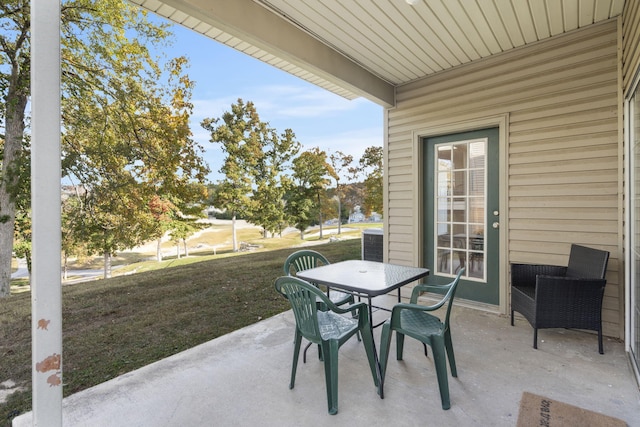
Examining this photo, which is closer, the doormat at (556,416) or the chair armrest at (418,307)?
the doormat at (556,416)

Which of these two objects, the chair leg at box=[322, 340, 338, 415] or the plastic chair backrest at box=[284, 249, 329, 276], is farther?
the plastic chair backrest at box=[284, 249, 329, 276]

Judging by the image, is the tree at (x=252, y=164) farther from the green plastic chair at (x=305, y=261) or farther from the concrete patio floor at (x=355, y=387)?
the concrete patio floor at (x=355, y=387)

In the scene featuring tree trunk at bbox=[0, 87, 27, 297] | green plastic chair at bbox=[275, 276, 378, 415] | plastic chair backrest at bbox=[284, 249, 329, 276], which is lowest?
green plastic chair at bbox=[275, 276, 378, 415]

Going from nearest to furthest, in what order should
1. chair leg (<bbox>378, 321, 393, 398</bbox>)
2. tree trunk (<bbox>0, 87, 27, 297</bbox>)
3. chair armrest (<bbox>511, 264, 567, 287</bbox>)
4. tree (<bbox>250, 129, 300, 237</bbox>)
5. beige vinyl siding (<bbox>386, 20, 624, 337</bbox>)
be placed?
chair leg (<bbox>378, 321, 393, 398</bbox>), beige vinyl siding (<bbox>386, 20, 624, 337</bbox>), chair armrest (<bbox>511, 264, 567, 287</bbox>), tree trunk (<bbox>0, 87, 27, 297</bbox>), tree (<bbox>250, 129, 300, 237</bbox>)

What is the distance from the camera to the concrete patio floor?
178 centimetres

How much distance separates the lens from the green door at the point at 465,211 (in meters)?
3.54

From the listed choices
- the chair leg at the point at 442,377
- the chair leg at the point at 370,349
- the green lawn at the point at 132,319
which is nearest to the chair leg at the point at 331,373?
the chair leg at the point at 370,349

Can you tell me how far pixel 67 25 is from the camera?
203 inches

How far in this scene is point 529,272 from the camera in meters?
3.00

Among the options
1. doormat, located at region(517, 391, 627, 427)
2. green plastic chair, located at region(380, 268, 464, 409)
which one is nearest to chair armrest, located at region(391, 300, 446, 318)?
green plastic chair, located at region(380, 268, 464, 409)

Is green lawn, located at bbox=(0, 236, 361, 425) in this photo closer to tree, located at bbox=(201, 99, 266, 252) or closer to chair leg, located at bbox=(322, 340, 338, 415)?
chair leg, located at bbox=(322, 340, 338, 415)

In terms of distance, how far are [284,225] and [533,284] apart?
9799 millimetres

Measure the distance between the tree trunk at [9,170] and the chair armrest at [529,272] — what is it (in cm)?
626

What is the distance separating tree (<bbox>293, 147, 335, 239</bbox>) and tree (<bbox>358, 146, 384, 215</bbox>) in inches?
59.1
